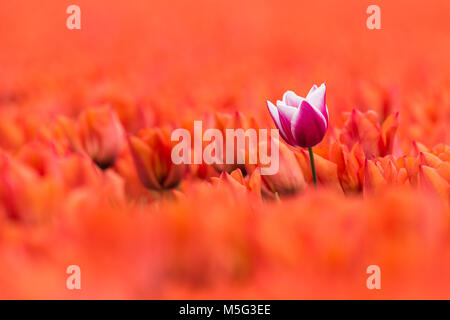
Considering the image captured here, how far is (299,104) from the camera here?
938mm

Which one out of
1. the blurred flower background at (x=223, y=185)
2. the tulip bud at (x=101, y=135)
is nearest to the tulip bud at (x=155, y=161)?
the blurred flower background at (x=223, y=185)

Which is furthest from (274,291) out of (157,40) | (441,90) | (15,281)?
(157,40)

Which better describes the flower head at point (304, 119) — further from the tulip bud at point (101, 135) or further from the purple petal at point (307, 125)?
the tulip bud at point (101, 135)

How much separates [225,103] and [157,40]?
125 cm

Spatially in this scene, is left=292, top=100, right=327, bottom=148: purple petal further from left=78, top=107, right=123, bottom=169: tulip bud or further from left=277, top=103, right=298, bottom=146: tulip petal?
left=78, top=107, right=123, bottom=169: tulip bud

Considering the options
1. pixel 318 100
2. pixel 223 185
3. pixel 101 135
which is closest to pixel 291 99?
pixel 318 100

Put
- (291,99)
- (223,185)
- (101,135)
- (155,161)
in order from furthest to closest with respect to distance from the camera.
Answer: (101,135)
(155,161)
(291,99)
(223,185)

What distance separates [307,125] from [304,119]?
0.03ft

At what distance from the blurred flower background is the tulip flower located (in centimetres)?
3

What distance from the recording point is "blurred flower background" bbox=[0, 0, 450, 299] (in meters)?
0.59

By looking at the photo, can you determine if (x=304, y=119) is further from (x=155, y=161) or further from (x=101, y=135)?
(x=101, y=135)

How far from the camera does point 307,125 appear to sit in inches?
35.8

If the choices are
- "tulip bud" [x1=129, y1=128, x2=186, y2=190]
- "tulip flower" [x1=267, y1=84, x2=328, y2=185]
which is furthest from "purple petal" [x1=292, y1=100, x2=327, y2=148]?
"tulip bud" [x1=129, y1=128, x2=186, y2=190]

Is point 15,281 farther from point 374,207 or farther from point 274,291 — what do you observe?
point 374,207
